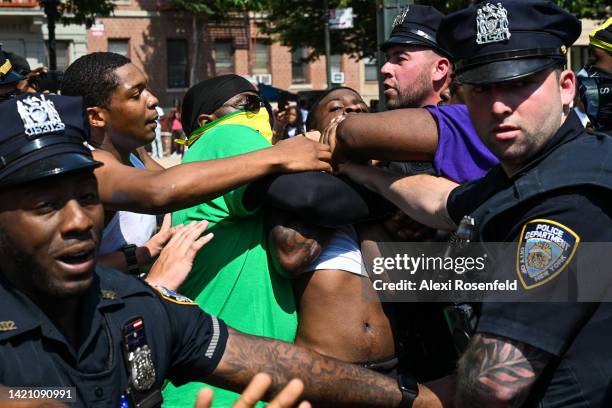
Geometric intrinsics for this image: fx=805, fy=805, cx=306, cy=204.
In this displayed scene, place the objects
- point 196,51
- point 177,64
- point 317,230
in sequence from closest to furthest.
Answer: point 317,230 < point 196,51 < point 177,64

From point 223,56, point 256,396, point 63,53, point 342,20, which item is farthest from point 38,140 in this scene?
point 223,56

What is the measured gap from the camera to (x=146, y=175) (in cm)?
315

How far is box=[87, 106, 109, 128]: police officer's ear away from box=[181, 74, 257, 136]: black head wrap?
1.35 feet

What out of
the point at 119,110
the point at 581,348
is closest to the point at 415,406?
the point at 581,348

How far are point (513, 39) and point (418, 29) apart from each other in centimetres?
117

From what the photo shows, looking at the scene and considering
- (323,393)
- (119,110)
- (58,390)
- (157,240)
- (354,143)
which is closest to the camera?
(58,390)

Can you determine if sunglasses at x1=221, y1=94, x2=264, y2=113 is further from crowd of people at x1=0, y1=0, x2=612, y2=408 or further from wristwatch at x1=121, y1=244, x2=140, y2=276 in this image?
wristwatch at x1=121, y1=244, x2=140, y2=276

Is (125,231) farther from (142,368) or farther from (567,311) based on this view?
(567,311)

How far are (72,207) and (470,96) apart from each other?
127cm

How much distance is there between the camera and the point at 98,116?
3873 mm

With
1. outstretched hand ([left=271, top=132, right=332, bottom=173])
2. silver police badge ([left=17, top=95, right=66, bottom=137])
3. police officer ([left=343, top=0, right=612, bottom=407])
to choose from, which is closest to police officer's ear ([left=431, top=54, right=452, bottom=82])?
outstretched hand ([left=271, top=132, right=332, bottom=173])

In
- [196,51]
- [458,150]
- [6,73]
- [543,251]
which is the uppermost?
[6,73]

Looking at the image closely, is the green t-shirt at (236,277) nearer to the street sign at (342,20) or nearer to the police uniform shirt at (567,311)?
the police uniform shirt at (567,311)

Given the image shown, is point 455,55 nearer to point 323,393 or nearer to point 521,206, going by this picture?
point 521,206
